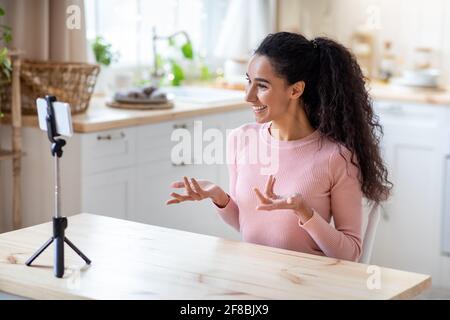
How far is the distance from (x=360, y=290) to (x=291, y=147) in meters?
0.64

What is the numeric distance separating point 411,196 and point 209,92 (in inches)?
43.9

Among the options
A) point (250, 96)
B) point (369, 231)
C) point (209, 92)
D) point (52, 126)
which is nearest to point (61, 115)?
point (52, 126)

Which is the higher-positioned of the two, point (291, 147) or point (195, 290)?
point (291, 147)

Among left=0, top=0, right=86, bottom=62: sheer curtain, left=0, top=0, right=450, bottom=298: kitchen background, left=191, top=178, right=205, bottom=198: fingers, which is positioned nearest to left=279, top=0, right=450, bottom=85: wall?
left=0, top=0, right=450, bottom=298: kitchen background

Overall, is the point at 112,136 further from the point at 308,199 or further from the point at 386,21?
the point at 386,21

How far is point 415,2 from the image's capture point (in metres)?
4.66

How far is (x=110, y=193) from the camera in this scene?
329 cm

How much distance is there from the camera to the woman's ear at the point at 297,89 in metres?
2.15

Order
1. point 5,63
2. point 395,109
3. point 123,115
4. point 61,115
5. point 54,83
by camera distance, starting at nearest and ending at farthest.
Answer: point 61,115 < point 5,63 < point 54,83 < point 123,115 < point 395,109

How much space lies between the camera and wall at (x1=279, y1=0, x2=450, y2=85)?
4.63 m

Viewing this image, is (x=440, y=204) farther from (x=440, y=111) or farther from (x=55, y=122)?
(x=55, y=122)

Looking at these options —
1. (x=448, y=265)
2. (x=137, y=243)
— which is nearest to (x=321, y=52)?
(x=137, y=243)

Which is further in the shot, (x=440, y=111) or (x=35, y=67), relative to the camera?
(x=440, y=111)

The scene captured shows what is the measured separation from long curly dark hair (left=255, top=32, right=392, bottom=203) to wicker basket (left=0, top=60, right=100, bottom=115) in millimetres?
1269
